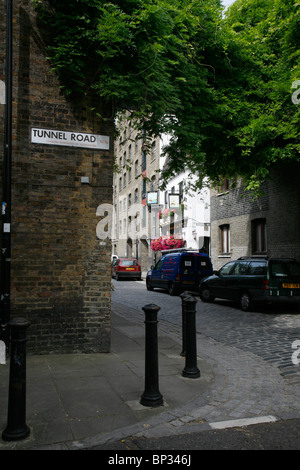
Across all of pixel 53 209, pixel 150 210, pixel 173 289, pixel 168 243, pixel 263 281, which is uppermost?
pixel 150 210

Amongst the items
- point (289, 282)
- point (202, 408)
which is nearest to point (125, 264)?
point (289, 282)

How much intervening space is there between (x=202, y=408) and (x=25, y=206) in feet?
12.5

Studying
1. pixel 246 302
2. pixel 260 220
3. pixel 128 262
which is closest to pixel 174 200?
pixel 128 262

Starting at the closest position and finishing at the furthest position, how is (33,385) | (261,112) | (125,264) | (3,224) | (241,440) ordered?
(241,440), (33,385), (3,224), (261,112), (125,264)

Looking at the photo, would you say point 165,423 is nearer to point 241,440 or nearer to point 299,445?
point 241,440

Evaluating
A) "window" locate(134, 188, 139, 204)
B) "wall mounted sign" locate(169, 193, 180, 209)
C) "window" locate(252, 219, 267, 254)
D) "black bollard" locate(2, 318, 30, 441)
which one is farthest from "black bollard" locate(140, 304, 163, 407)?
"window" locate(134, 188, 139, 204)

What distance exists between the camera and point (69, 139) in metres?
6.05

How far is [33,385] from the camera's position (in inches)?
176

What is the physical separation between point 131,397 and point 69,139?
3958mm

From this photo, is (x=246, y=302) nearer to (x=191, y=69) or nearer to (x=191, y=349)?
(x=191, y=349)

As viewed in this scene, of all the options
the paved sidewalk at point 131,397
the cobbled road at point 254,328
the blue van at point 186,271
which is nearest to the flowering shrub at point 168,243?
the blue van at point 186,271

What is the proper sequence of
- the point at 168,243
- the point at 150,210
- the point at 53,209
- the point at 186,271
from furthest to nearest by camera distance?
the point at 150,210, the point at 168,243, the point at 186,271, the point at 53,209

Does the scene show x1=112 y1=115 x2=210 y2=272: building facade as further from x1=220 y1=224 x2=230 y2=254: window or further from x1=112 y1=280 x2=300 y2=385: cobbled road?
x1=112 y1=280 x2=300 y2=385: cobbled road

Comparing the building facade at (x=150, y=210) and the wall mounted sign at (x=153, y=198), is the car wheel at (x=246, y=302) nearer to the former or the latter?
the building facade at (x=150, y=210)
